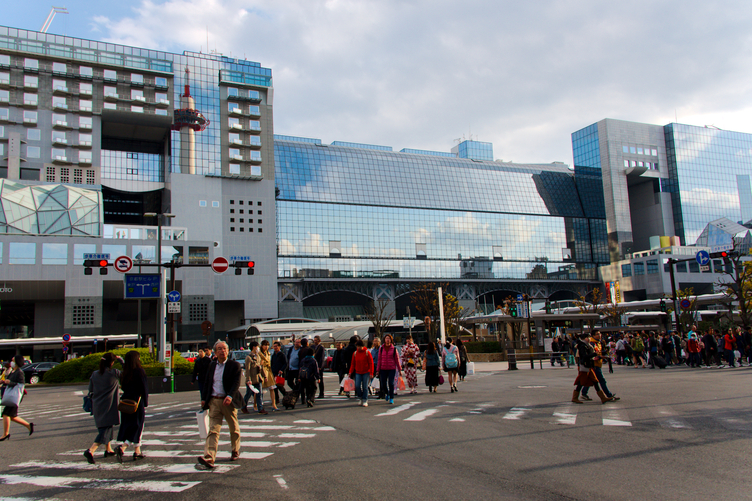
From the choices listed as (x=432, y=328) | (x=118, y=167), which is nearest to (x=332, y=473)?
(x=432, y=328)

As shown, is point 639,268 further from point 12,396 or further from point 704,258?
point 12,396

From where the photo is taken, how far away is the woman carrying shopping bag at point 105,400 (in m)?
9.11

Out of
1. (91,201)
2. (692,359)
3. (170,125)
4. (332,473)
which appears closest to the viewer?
(332,473)

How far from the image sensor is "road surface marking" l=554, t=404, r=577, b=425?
→ 36.7 ft

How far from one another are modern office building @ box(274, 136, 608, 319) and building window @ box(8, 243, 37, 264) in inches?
1225

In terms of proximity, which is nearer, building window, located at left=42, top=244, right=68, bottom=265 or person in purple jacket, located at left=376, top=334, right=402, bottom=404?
person in purple jacket, located at left=376, top=334, right=402, bottom=404

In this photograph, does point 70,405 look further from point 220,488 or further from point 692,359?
point 692,359

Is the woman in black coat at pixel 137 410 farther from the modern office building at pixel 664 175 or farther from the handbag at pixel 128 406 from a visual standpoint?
the modern office building at pixel 664 175

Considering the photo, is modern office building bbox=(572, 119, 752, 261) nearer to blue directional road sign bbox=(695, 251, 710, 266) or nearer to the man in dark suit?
blue directional road sign bbox=(695, 251, 710, 266)

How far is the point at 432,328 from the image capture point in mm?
49406

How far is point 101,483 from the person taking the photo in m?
7.36

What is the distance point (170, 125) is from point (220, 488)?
3171 inches

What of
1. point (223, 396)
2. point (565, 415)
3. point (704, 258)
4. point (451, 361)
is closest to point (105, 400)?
point (223, 396)

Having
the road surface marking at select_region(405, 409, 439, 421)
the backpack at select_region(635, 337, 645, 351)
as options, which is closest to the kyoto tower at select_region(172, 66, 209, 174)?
the backpack at select_region(635, 337, 645, 351)
